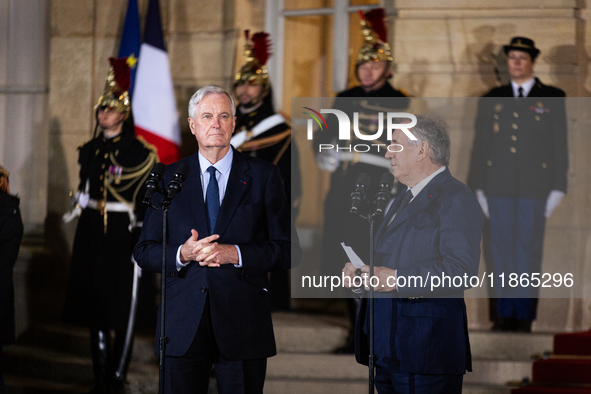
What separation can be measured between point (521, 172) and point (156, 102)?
3011mm

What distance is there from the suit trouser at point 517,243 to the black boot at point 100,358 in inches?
113

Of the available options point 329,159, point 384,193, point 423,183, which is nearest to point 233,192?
point 384,193

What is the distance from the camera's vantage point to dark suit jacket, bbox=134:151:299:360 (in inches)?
108

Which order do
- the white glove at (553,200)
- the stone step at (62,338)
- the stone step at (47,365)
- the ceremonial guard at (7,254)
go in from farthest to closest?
1. the stone step at (62,338)
2. the stone step at (47,365)
3. the white glove at (553,200)
4. the ceremonial guard at (7,254)

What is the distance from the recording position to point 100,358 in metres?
4.99

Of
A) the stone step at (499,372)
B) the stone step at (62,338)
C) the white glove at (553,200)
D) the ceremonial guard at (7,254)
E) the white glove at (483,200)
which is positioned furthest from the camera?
the stone step at (62,338)

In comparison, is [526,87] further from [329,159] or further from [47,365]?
[47,365]

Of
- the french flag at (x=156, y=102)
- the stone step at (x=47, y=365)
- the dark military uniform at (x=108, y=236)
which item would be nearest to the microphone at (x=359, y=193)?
the dark military uniform at (x=108, y=236)

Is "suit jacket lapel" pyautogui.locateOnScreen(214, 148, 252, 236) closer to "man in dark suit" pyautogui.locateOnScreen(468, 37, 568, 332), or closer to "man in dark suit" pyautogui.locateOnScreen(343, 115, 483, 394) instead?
"man in dark suit" pyautogui.locateOnScreen(343, 115, 483, 394)

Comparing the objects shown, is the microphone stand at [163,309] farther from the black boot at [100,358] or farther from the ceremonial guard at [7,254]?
the black boot at [100,358]

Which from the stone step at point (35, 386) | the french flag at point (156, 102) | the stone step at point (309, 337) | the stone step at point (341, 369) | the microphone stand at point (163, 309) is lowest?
the stone step at point (35, 386)

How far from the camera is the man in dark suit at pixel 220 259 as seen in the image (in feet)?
8.94

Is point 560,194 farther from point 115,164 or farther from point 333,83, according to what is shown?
point 115,164

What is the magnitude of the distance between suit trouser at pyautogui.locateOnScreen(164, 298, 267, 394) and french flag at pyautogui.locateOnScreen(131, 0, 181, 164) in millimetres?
3125
